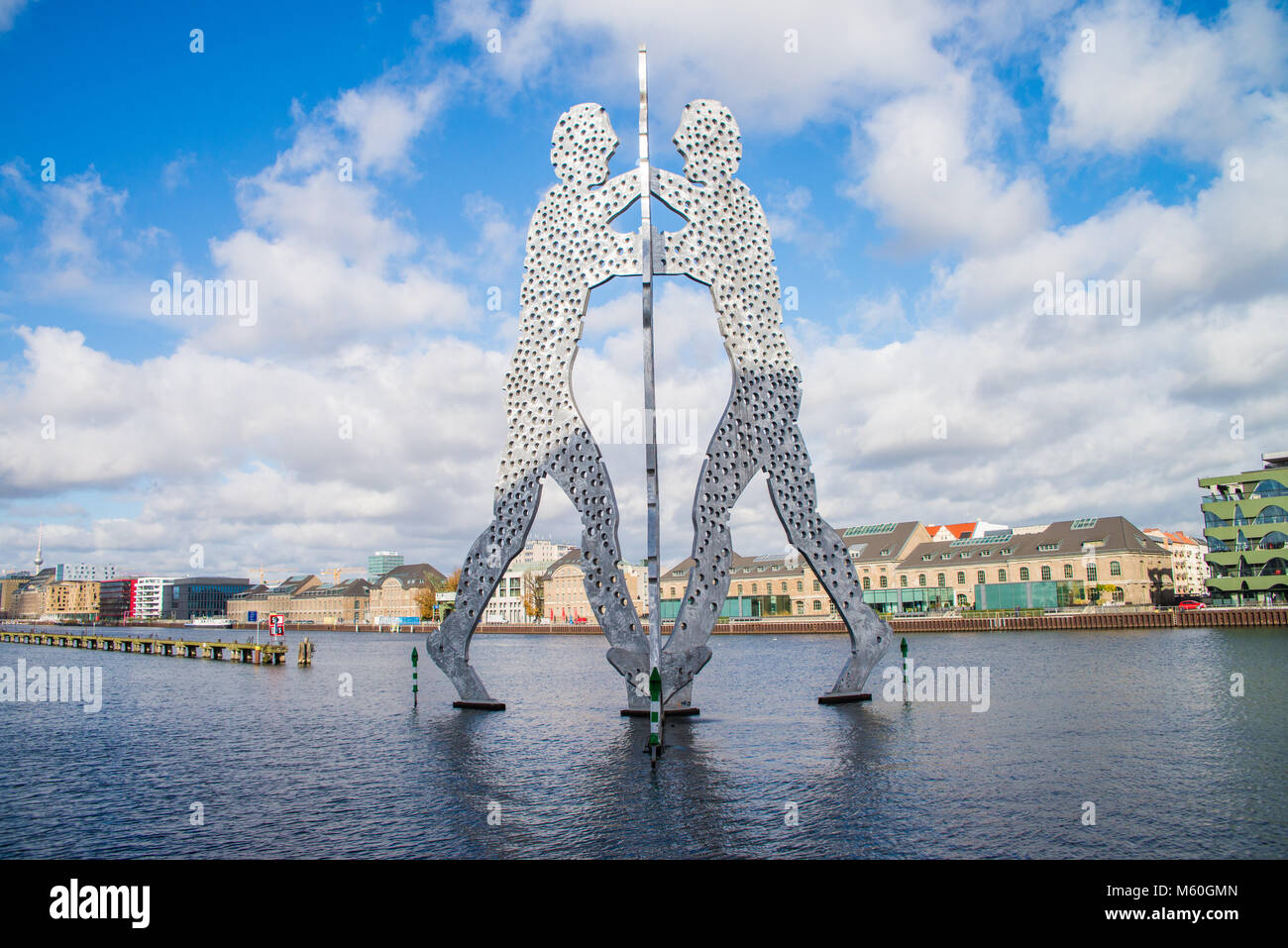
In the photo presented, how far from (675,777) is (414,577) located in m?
153

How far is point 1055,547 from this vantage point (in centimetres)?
9069

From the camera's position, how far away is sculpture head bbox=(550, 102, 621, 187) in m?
24.8

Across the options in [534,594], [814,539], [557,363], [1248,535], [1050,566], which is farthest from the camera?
[534,594]

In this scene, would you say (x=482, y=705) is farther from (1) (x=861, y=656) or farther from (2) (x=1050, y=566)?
(2) (x=1050, y=566)

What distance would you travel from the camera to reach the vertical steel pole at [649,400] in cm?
2086

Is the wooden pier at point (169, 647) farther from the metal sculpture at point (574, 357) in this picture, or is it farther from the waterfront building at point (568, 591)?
the waterfront building at point (568, 591)

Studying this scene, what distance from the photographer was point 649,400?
2167 cm

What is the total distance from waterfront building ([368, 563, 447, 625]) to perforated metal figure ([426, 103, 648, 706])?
135 m

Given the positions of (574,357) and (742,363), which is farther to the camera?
(574,357)

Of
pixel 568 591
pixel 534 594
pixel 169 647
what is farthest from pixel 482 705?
pixel 534 594

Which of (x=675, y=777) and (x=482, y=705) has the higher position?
(x=675, y=777)

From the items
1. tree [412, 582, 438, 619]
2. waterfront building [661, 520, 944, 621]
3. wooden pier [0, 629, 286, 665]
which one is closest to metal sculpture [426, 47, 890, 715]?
wooden pier [0, 629, 286, 665]
